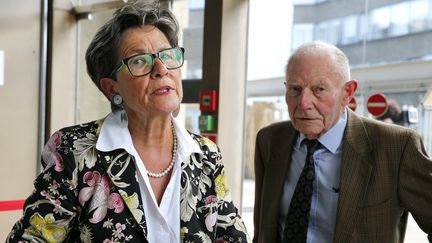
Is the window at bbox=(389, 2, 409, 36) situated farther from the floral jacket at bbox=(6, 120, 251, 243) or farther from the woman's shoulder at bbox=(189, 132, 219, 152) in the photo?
the floral jacket at bbox=(6, 120, 251, 243)

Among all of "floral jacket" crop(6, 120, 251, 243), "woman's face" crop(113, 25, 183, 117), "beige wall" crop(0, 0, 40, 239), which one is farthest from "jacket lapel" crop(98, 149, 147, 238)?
"beige wall" crop(0, 0, 40, 239)

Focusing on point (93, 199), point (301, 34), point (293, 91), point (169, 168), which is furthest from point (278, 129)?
point (301, 34)

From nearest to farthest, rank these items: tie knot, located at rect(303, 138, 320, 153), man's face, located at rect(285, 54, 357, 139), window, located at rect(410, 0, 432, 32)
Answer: man's face, located at rect(285, 54, 357, 139) < tie knot, located at rect(303, 138, 320, 153) < window, located at rect(410, 0, 432, 32)

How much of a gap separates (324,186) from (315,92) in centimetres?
39

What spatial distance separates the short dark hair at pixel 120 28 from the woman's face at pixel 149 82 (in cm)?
2

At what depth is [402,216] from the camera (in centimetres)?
196

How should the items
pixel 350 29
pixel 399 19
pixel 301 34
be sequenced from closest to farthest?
1. pixel 399 19
2. pixel 350 29
3. pixel 301 34

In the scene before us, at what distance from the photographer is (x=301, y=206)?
196cm

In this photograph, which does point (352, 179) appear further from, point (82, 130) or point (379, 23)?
point (379, 23)

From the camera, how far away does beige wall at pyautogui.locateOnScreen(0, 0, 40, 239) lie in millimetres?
5844

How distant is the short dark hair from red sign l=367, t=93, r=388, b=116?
2.86 m

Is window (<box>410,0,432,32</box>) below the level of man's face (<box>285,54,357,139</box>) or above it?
above

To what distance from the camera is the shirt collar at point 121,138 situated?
4.75 ft

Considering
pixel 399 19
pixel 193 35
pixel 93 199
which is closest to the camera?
pixel 93 199
